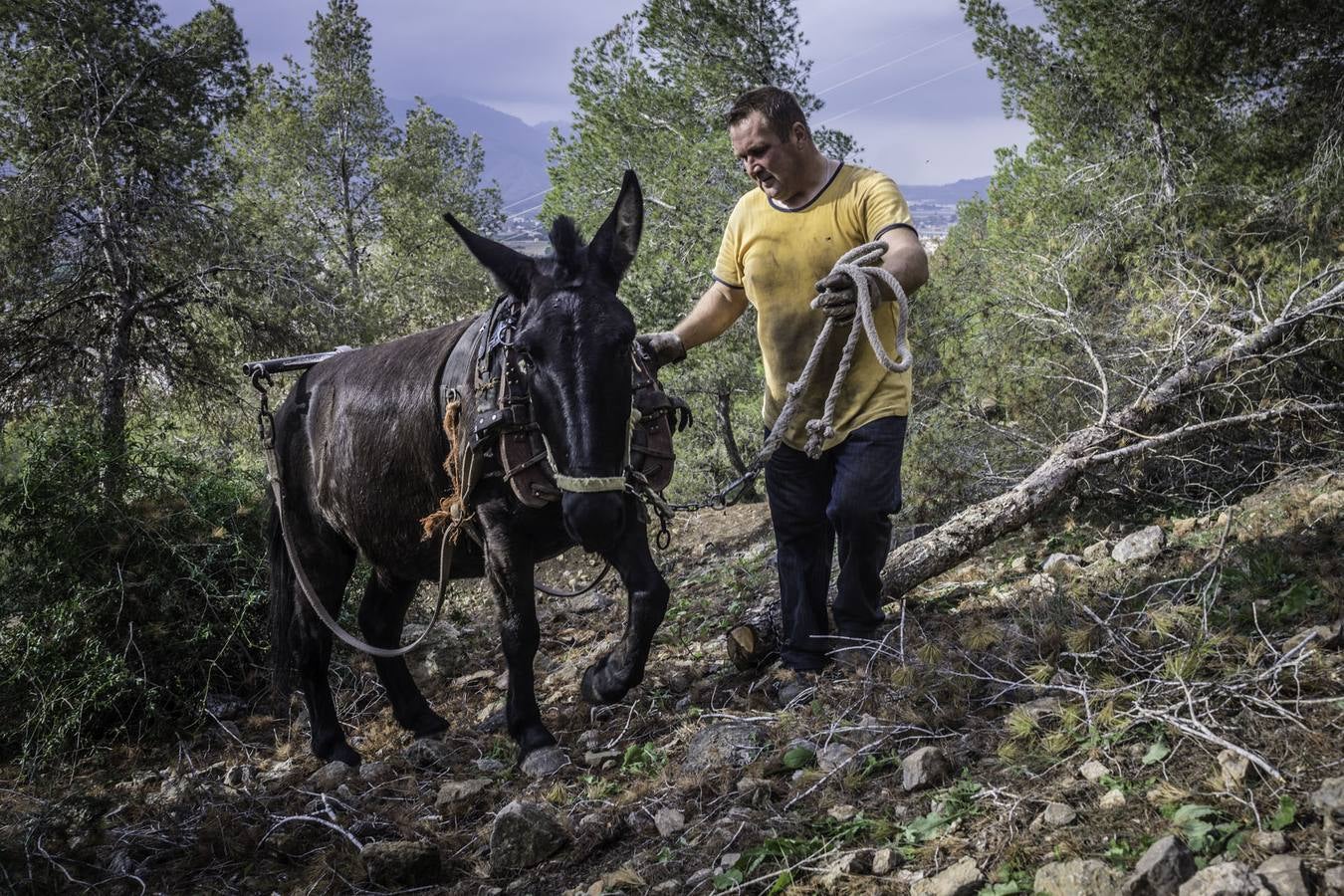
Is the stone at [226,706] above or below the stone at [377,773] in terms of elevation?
above

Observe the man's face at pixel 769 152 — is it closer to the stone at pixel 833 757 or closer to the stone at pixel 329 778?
the stone at pixel 833 757

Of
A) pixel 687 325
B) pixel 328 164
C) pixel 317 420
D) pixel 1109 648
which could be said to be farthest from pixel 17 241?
pixel 328 164

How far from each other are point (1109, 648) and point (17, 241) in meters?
8.19

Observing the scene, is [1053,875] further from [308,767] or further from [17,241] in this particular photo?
[17,241]

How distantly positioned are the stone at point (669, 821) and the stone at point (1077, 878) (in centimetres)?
115

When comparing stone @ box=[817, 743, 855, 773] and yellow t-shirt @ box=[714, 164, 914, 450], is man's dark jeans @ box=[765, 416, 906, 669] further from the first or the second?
stone @ box=[817, 743, 855, 773]

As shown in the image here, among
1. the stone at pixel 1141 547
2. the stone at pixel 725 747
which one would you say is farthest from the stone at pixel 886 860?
the stone at pixel 1141 547

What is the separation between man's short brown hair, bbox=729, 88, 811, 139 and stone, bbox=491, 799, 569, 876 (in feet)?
8.43

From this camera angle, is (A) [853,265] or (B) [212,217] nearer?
(A) [853,265]

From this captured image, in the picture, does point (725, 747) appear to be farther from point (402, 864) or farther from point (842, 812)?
point (402, 864)

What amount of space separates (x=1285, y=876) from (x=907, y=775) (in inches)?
38.6

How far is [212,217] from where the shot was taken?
8.22 meters

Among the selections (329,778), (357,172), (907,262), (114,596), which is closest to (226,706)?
(114,596)

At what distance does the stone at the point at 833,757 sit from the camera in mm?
2803
